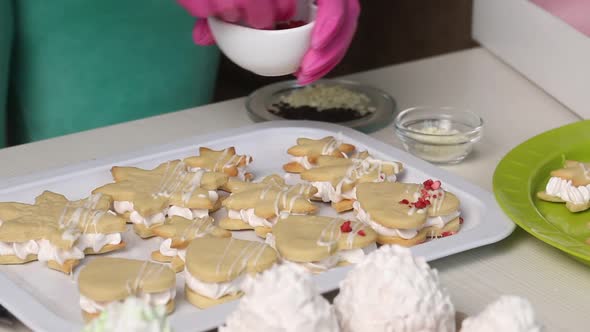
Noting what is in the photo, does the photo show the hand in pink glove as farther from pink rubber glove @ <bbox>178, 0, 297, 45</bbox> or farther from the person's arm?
the person's arm

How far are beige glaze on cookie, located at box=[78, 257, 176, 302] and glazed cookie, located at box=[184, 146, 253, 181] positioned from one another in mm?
275

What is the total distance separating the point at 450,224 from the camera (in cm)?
106

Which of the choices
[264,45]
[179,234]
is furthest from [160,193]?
[264,45]

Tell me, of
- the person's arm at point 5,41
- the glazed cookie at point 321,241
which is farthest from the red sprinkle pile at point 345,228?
the person's arm at point 5,41

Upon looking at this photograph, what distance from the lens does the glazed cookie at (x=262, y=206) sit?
1.06 m

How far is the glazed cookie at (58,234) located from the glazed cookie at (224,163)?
0.17 m

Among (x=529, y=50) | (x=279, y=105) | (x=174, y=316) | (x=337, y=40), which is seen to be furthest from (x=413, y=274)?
(x=529, y=50)

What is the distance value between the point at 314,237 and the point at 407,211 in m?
0.12

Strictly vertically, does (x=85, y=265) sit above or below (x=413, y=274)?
below

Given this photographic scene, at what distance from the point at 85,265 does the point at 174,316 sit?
147 millimetres

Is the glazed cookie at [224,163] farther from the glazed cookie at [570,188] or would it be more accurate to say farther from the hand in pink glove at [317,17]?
the glazed cookie at [570,188]

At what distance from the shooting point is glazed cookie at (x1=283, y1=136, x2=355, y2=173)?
1221 mm

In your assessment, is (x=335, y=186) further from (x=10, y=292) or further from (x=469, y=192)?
(x=10, y=292)

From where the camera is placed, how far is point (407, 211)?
103 centimetres
